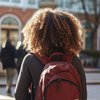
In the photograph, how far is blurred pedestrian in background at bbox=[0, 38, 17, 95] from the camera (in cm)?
721

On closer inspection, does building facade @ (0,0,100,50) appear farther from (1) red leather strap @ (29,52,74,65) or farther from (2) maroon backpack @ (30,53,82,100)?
(2) maroon backpack @ (30,53,82,100)

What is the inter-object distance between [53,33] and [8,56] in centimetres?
546

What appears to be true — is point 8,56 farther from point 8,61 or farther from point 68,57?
point 68,57

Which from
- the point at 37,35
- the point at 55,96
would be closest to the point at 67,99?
the point at 55,96

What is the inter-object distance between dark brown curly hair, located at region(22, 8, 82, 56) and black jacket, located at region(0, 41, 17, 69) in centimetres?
524

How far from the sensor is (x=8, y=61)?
7.25 m

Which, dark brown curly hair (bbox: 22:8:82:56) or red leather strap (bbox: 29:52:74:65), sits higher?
dark brown curly hair (bbox: 22:8:82:56)

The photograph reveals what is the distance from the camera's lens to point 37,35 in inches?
81.5

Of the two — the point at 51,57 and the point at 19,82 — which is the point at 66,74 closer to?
the point at 51,57

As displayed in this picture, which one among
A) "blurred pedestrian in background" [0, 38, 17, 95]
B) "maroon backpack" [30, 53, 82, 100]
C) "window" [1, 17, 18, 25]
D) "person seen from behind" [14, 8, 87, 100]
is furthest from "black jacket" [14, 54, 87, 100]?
"window" [1, 17, 18, 25]

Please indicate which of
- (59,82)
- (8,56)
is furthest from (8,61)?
(59,82)

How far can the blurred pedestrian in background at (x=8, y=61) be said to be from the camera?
7215mm

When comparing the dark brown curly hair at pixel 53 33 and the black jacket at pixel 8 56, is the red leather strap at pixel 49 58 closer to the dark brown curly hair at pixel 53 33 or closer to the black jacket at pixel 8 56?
the dark brown curly hair at pixel 53 33

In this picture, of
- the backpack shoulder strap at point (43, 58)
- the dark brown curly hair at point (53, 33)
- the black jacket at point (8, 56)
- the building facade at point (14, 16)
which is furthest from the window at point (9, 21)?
the backpack shoulder strap at point (43, 58)
